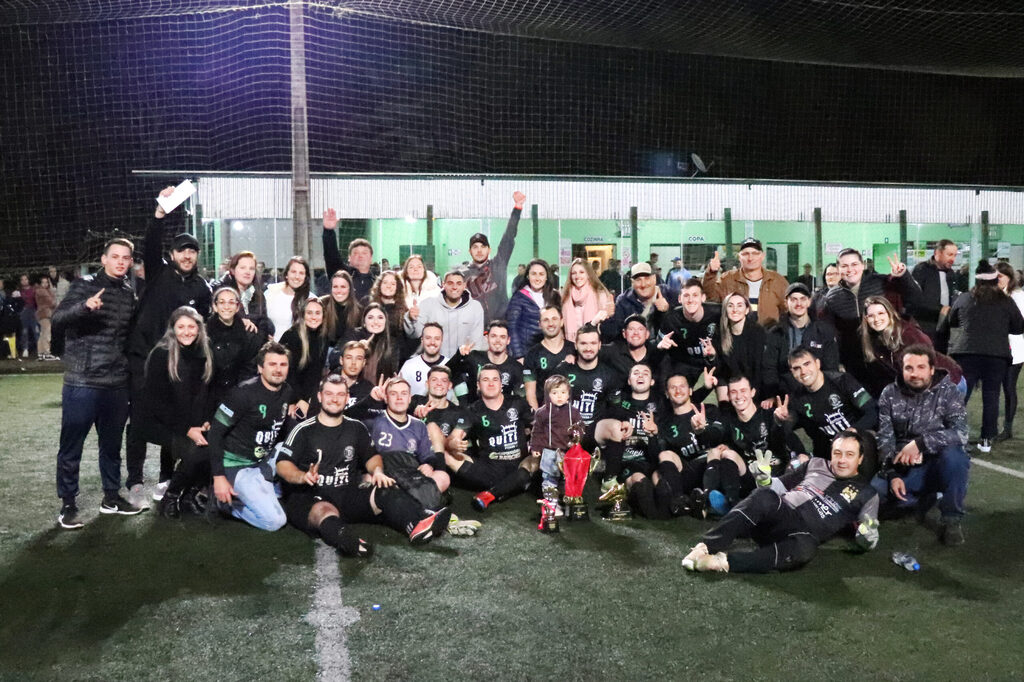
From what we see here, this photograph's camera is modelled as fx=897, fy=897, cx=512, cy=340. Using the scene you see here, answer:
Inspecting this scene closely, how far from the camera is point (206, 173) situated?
40.7 feet

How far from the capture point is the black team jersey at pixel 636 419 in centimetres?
598

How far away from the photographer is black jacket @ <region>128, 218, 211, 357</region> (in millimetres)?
5750

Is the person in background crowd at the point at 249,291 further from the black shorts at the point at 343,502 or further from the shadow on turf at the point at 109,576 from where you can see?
the shadow on turf at the point at 109,576

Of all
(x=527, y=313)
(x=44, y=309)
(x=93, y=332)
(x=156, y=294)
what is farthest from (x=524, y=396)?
(x=44, y=309)

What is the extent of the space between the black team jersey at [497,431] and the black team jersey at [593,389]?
1.57ft

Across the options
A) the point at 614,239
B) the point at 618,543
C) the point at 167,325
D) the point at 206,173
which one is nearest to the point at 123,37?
the point at 206,173

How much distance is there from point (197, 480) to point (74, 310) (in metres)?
1.28

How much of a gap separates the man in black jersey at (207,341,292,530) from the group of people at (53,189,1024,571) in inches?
0.5

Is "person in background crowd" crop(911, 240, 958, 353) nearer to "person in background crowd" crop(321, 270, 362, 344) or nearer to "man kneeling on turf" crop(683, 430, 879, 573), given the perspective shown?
Answer: "man kneeling on turf" crop(683, 430, 879, 573)

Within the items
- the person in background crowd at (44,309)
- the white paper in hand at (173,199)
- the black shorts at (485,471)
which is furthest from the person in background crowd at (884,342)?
the person in background crowd at (44,309)

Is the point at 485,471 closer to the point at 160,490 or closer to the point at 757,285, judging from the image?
the point at 160,490

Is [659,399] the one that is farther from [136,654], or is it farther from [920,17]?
[920,17]

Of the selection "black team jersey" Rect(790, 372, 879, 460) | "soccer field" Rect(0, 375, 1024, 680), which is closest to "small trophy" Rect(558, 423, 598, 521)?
"soccer field" Rect(0, 375, 1024, 680)

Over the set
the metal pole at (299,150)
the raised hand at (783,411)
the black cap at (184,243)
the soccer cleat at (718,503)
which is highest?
the metal pole at (299,150)
